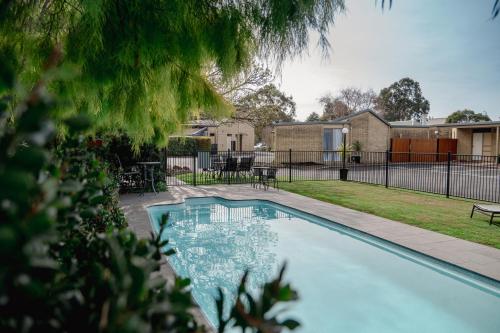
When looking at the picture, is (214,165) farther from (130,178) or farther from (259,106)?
(259,106)

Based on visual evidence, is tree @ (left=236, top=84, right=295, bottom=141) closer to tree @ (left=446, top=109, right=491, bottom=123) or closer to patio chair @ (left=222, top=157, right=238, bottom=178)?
patio chair @ (left=222, top=157, right=238, bottom=178)

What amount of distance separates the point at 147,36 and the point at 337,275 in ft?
16.6

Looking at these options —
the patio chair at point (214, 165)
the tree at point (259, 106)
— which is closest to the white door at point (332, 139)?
the tree at point (259, 106)

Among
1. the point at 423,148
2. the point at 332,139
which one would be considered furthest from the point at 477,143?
the point at 332,139

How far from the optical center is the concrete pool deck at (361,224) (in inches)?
211

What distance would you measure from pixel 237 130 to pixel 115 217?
97.4 ft

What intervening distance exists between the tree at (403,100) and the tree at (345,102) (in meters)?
9.24

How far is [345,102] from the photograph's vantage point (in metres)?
48.0

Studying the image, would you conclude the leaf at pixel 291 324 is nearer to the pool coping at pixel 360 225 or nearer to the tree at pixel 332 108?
the pool coping at pixel 360 225

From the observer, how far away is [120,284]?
69cm

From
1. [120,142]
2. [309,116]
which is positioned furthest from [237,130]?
[309,116]

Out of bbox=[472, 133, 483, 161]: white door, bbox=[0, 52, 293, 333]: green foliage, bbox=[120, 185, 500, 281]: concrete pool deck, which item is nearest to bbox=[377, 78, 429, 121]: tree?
bbox=[472, 133, 483, 161]: white door

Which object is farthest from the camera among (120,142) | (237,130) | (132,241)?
(237,130)

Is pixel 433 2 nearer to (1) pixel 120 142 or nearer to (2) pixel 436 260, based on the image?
(2) pixel 436 260
